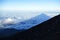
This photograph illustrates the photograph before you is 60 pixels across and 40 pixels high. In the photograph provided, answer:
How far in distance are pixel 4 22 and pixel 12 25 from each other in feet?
1.21

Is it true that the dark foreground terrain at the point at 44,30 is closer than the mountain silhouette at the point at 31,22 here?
Yes

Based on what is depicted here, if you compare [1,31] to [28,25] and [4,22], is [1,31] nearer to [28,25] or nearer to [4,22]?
[4,22]

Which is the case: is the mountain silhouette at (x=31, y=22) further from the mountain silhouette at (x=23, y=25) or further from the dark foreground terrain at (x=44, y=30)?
the dark foreground terrain at (x=44, y=30)

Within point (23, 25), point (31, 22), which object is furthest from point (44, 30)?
point (23, 25)

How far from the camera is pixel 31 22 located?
33.8ft

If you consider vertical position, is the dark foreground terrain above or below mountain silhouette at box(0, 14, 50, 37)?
below

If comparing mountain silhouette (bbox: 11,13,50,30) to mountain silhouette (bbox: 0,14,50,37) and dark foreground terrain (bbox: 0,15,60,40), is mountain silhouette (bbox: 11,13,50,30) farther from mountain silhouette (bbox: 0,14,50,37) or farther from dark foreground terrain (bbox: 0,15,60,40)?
dark foreground terrain (bbox: 0,15,60,40)

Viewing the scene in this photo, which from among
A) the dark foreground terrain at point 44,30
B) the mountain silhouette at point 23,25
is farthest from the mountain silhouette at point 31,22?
the dark foreground terrain at point 44,30

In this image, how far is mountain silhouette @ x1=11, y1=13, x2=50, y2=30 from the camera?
10087 mm

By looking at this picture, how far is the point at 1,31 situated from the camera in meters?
10.2

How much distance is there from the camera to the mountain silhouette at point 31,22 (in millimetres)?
10087

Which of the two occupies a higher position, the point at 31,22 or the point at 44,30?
the point at 31,22

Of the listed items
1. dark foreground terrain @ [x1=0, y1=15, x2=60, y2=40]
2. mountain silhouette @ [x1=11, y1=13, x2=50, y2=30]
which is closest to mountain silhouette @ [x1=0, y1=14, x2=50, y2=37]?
mountain silhouette @ [x1=11, y1=13, x2=50, y2=30]

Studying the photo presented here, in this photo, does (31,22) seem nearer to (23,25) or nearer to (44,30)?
(23,25)
